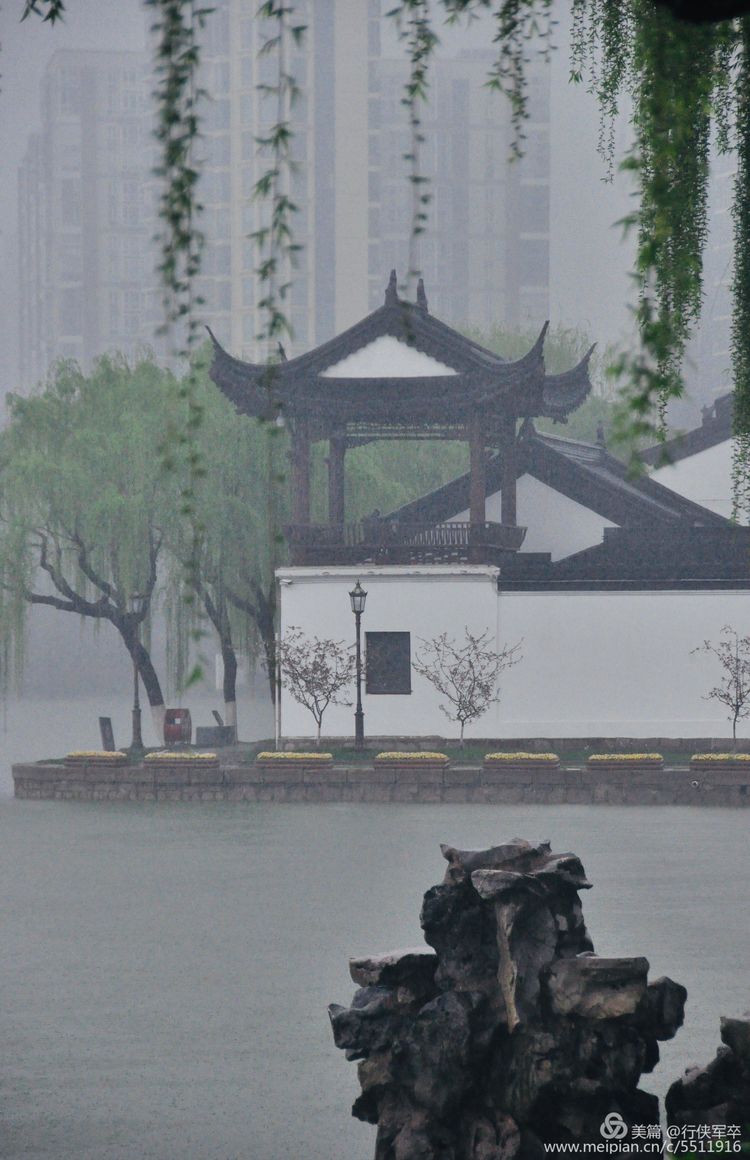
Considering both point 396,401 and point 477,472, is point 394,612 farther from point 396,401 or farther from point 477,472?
point 396,401

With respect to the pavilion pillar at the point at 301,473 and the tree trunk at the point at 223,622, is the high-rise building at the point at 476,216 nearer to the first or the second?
the tree trunk at the point at 223,622

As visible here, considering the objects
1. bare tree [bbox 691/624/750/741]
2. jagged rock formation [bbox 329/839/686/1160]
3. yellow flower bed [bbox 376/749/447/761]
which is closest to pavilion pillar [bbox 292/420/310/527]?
yellow flower bed [bbox 376/749/447/761]

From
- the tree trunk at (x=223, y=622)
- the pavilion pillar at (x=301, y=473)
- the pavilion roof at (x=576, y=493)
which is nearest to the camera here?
the pavilion pillar at (x=301, y=473)

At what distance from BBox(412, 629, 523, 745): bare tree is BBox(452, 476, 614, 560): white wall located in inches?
125

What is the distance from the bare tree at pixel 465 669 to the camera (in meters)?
28.9

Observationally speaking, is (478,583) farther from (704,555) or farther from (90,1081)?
(90,1081)

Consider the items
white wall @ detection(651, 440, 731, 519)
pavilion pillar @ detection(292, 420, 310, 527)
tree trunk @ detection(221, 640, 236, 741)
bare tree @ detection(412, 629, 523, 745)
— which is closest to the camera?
bare tree @ detection(412, 629, 523, 745)

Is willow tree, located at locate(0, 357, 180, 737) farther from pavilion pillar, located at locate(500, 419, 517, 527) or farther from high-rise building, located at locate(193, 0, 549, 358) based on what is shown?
high-rise building, located at locate(193, 0, 549, 358)

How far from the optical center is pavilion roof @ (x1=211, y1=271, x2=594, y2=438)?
97.7 feet

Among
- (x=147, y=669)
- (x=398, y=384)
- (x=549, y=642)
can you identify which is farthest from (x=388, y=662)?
(x=147, y=669)

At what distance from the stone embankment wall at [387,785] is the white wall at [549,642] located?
3.92m

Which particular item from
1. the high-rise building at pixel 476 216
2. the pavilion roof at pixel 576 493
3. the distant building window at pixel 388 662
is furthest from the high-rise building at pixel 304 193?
the distant building window at pixel 388 662

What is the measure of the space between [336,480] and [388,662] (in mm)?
3293

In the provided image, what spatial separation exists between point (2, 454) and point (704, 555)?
11489mm
